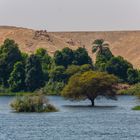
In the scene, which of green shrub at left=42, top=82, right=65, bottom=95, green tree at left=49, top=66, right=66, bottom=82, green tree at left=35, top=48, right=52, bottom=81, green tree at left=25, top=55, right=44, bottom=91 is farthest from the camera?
green tree at left=35, top=48, right=52, bottom=81

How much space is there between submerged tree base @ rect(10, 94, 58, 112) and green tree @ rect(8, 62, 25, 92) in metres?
66.5

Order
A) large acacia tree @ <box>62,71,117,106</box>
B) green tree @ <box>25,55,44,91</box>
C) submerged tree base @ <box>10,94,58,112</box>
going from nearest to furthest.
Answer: submerged tree base @ <box>10,94,58,112</box>, large acacia tree @ <box>62,71,117,106</box>, green tree @ <box>25,55,44,91</box>

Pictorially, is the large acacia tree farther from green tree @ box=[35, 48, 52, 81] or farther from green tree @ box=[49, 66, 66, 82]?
green tree @ box=[35, 48, 52, 81]

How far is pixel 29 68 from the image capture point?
16350 cm

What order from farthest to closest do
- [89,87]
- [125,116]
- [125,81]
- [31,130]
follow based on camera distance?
[125,81] → [89,87] → [125,116] → [31,130]

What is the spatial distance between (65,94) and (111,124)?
3429 cm

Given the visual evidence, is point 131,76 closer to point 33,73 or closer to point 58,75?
point 58,75

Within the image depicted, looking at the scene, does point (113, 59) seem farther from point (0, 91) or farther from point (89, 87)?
point (89, 87)

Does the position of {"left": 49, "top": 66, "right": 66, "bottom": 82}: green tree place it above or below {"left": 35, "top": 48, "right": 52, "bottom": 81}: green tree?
below

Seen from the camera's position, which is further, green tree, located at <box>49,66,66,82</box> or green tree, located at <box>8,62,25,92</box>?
green tree, located at <box>49,66,66,82</box>

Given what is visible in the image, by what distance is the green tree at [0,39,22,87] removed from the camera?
173 m

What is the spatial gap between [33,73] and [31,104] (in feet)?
216

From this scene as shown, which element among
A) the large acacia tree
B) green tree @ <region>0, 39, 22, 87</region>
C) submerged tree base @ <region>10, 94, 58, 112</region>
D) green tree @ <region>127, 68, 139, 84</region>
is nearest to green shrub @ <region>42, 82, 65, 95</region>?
green tree @ <region>0, 39, 22, 87</region>

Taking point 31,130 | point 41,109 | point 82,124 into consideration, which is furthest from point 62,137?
point 41,109
